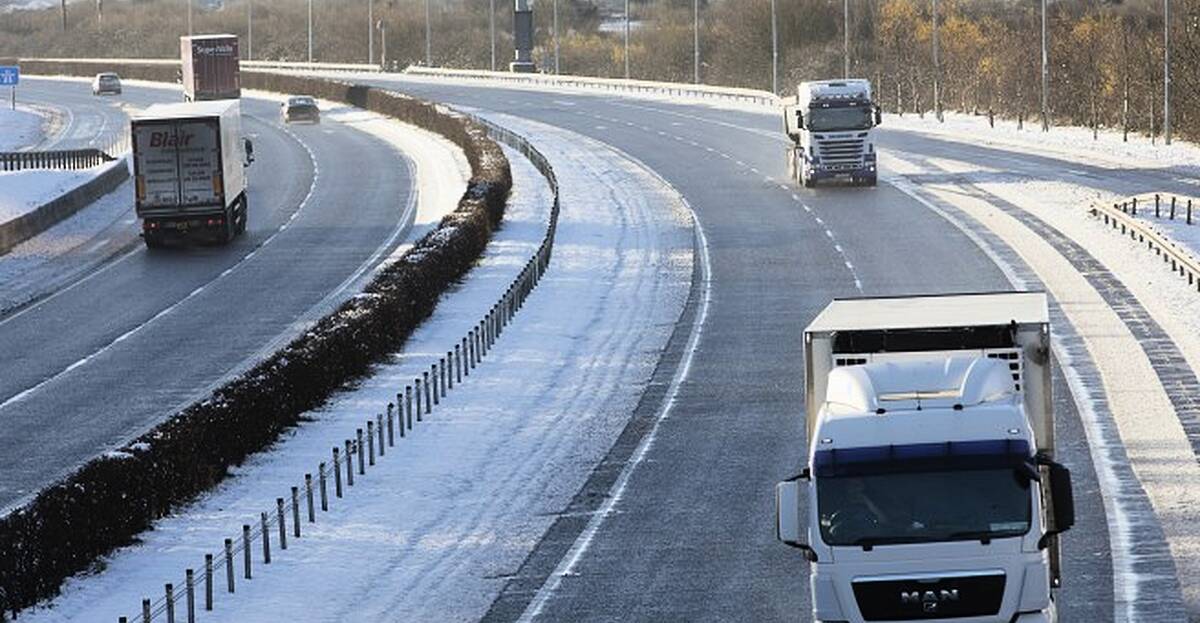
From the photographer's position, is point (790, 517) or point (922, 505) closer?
point (922, 505)

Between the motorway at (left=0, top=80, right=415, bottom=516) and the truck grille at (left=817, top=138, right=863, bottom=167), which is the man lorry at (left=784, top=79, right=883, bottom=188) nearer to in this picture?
the truck grille at (left=817, top=138, right=863, bottom=167)

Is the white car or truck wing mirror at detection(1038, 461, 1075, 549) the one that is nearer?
truck wing mirror at detection(1038, 461, 1075, 549)

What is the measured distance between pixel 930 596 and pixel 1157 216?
43521mm

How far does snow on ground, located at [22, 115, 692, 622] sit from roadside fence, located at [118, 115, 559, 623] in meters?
0.17

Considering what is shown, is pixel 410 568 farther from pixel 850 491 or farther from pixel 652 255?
pixel 652 255

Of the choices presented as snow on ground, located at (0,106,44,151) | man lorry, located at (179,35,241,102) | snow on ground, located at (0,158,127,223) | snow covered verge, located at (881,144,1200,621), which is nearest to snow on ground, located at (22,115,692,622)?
snow covered verge, located at (881,144,1200,621)

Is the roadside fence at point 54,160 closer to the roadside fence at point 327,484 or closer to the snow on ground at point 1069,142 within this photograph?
the snow on ground at point 1069,142

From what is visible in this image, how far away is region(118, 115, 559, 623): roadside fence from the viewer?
22.5 m

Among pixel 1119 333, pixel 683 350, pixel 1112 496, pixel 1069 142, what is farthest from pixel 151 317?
pixel 1069 142

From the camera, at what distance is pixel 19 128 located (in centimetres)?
12306

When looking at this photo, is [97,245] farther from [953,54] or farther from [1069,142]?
[953,54]

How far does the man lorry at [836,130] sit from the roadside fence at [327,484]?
2180 cm

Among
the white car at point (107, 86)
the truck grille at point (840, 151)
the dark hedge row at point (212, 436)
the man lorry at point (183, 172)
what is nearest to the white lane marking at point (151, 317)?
the man lorry at point (183, 172)

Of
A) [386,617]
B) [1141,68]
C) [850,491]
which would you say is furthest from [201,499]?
[1141,68]
